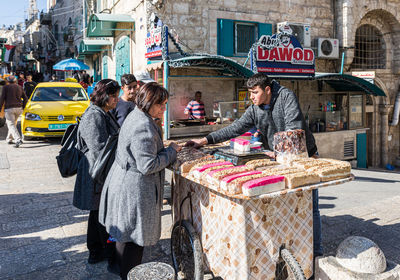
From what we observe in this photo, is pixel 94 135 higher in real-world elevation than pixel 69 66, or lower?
lower

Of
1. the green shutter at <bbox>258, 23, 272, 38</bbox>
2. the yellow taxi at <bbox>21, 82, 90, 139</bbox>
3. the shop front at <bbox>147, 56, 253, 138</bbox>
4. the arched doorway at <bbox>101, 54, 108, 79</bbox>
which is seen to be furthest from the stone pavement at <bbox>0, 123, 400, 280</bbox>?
the arched doorway at <bbox>101, 54, 108, 79</bbox>

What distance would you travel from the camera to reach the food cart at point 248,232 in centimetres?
260

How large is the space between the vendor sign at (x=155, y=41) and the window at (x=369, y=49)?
29.2 feet

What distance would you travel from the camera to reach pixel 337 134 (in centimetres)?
1225

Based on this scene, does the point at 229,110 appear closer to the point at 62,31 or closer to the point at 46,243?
the point at 46,243

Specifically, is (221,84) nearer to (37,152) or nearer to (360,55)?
(37,152)

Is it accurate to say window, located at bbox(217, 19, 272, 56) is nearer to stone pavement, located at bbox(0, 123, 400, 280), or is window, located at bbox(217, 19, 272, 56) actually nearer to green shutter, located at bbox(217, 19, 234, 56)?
green shutter, located at bbox(217, 19, 234, 56)

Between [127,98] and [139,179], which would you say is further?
[127,98]

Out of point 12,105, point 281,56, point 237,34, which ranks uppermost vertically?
point 237,34

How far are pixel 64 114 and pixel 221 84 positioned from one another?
4.83 m

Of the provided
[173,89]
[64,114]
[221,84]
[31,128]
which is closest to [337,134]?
[221,84]

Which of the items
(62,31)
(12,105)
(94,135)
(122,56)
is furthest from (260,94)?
(62,31)

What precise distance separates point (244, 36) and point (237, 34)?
28 centimetres

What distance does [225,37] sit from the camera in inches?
458
